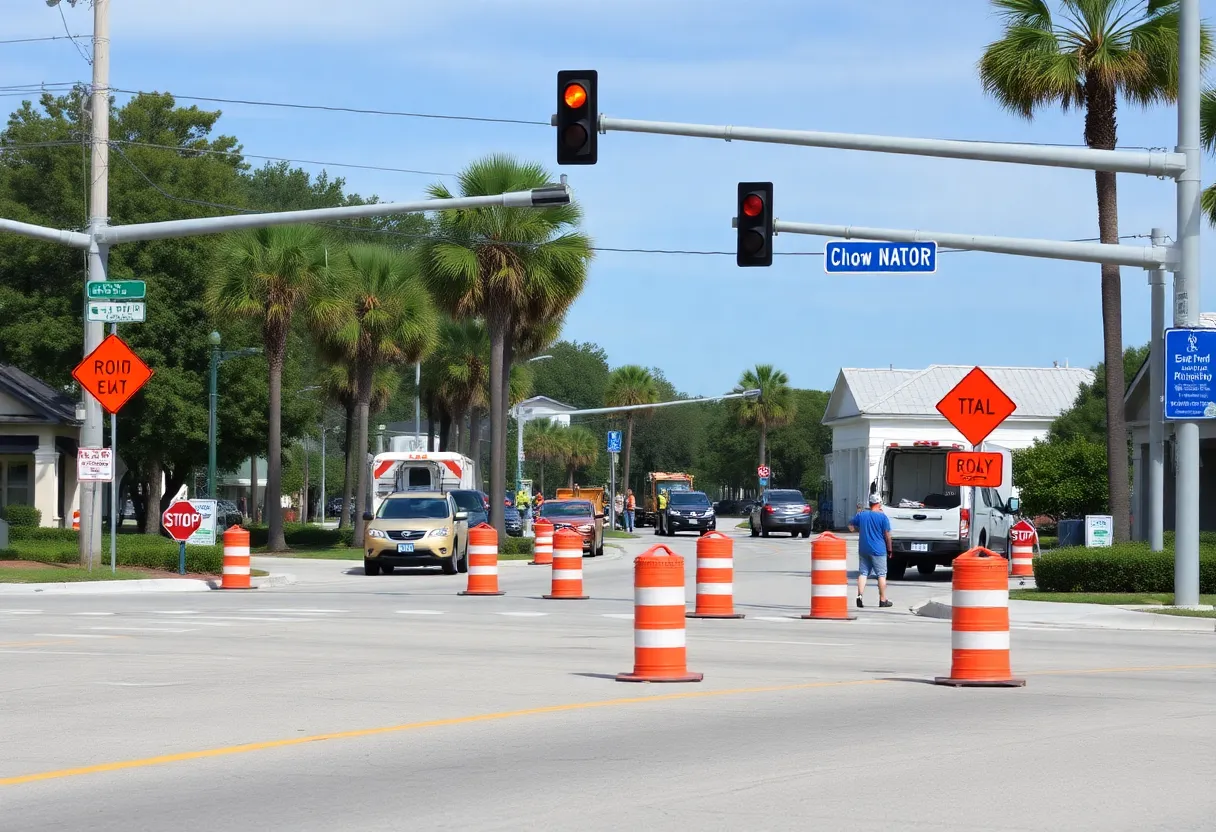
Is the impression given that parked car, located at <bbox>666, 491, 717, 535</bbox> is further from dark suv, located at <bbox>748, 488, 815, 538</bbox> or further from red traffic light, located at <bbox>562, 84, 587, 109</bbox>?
red traffic light, located at <bbox>562, 84, 587, 109</bbox>

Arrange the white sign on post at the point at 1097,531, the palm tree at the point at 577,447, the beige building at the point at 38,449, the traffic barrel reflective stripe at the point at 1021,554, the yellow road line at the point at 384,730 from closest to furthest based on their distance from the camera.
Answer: the yellow road line at the point at 384,730, the traffic barrel reflective stripe at the point at 1021,554, the white sign on post at the point at 1097,531, the beige building at the point at 38,449, the palm tree at the point at 577,447

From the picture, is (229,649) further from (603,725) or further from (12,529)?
(12,529)

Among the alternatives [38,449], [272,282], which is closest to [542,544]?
[272,282]

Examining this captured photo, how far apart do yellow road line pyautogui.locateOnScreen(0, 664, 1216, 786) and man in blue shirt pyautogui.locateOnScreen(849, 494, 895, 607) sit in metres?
8.92

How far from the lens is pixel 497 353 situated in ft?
139

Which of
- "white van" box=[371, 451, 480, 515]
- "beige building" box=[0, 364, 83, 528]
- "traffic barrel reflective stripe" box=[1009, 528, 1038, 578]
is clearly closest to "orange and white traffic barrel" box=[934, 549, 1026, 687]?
"traffic barrel reflective stripe" box=[1009, 528, 1038, 578]

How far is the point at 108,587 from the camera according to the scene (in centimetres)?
2734

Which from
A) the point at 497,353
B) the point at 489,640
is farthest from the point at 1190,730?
the point at 497,353

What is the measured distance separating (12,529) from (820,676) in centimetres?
3445

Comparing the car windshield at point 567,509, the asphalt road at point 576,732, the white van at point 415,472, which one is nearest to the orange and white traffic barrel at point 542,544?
the white van at point 415,472

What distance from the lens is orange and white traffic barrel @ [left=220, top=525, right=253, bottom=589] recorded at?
27.8 metres

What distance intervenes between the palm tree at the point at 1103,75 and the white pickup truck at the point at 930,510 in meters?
2.65

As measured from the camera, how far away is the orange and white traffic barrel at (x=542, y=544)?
37438mm

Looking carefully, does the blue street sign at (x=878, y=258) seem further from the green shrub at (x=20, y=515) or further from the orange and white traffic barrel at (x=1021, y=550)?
the green shrub at (x=20, y=515)
